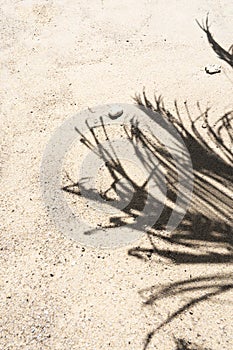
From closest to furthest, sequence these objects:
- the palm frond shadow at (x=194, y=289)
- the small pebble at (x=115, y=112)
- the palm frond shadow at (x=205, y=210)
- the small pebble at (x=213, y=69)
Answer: the palm frond shadow at (x=194, y=289), the palm frond shadow at (x=205, y=210), the small pebble at (x=115, y=112), the small pebble at (x=213, y=69)

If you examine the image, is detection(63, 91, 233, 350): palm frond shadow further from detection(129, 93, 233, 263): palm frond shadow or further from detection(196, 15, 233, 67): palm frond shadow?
detection(196, 15, 233, 67): palm frond shadow

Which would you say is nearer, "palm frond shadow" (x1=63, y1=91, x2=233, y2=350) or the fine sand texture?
the fine sand texture

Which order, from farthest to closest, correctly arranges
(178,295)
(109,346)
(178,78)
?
(178,78), (178,295), (109,346)

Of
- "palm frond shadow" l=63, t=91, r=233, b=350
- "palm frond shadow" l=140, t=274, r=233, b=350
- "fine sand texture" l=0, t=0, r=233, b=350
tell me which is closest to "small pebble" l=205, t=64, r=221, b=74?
"fine sand texture" l=0, t=0, r=233, b=350

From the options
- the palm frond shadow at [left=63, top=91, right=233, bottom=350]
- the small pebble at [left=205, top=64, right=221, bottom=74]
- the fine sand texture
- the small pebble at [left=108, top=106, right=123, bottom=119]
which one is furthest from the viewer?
the small pebble at [left=205, top=64, right=221, bottom=74]

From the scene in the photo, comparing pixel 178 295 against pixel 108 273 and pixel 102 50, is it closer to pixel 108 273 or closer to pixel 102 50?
pixel 108 273

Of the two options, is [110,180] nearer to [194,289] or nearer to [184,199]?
[184,199]

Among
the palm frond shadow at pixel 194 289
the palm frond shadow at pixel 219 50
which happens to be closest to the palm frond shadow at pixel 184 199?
the palm frond shadow at pixel 194 289

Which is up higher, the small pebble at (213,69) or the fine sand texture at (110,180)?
the small pebble at (213,69)

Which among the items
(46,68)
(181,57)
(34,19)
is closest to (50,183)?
(46,68)

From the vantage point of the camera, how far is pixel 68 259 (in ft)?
15.0

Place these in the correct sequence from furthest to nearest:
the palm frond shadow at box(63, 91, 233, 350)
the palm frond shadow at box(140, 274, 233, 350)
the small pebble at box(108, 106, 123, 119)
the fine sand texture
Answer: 1. the small pebble at box(108, 106, 123, 119)
2. the palm frond shadow at box(63, 91, 233, 350)
3. the palm frond shadow at box(140, 274, 233, 350)
4. the fine sand texture

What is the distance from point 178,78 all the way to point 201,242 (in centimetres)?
325

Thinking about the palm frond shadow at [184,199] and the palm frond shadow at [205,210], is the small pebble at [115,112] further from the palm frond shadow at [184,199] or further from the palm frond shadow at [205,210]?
the palm frond shadow at [205,210]
